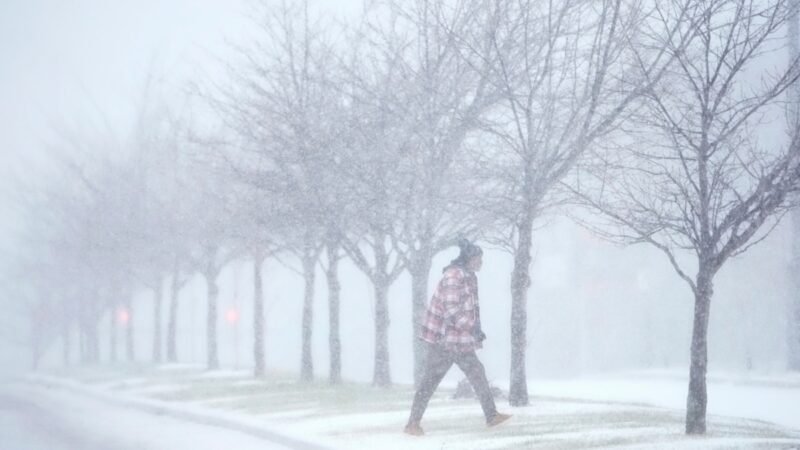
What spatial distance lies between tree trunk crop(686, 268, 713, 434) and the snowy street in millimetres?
4768

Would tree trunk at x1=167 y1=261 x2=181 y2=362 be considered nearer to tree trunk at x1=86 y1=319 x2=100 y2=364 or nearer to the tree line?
the tree line

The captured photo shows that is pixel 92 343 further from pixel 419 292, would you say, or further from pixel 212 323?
pixel 419 292

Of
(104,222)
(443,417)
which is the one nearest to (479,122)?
(443,417)

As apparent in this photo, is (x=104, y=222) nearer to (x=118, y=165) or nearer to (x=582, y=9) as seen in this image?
(x=118, y=165)

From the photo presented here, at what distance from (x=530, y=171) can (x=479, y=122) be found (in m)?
1.49

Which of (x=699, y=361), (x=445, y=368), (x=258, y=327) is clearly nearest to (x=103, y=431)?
(x=445, y=368)

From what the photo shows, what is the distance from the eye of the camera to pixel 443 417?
1456 cm

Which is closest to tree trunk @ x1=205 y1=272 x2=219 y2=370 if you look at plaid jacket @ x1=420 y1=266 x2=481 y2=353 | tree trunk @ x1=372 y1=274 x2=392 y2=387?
tree trunk @ x1=372 y1=274 x2=392 y2=387

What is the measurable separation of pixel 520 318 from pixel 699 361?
3757 millimetres

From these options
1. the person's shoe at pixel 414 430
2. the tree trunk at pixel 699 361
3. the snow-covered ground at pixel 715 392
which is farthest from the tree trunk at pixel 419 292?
the tree trunk at pixel 699 361

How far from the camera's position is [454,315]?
1225 centimetres

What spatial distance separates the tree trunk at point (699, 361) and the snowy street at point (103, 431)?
477 cm

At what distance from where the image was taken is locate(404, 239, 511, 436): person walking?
40.2 ft

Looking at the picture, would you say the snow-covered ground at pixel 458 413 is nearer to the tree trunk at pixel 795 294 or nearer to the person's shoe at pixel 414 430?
the person's shoe at pixel 414 430
